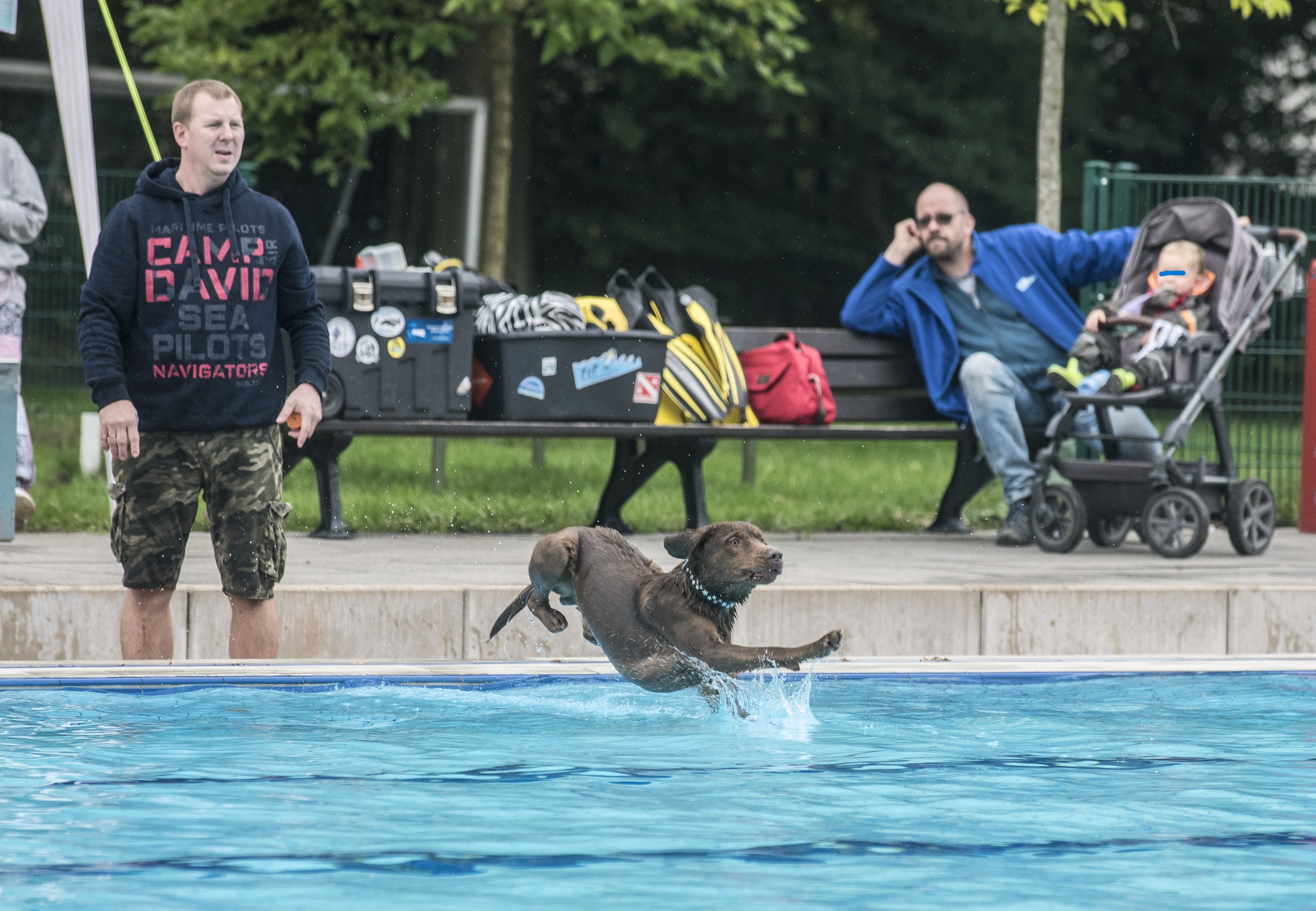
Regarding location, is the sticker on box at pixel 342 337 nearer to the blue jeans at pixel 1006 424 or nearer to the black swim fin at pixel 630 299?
the black swim fin at pixel 630 299

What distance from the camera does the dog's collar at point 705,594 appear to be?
5.05 m

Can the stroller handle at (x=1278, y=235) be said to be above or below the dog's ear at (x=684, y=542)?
above

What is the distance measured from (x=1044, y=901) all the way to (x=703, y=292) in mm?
6640

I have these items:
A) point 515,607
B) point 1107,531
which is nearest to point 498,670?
point 515,607

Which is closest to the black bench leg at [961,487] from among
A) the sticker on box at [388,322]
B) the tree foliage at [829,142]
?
the sticker on box at [388,322]

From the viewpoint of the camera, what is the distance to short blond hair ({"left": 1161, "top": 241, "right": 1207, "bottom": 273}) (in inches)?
A: 357

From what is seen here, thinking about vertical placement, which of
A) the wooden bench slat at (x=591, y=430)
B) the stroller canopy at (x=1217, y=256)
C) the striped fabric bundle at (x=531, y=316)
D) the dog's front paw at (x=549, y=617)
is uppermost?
the stroller canopy at (x=1217, y=256)

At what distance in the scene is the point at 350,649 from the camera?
6.50m

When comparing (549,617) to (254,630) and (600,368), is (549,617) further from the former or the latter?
(600,368)

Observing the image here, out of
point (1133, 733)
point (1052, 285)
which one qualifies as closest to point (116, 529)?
point (1133, 733)

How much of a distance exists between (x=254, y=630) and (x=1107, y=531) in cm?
491

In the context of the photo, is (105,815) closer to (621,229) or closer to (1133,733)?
(1133,733)

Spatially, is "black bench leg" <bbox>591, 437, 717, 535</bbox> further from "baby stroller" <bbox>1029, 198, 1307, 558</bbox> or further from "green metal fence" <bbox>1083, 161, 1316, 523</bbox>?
"green metal fence" <bbox>1083, 161, 1316, 523</bbox>

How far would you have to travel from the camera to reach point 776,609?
6.63m
